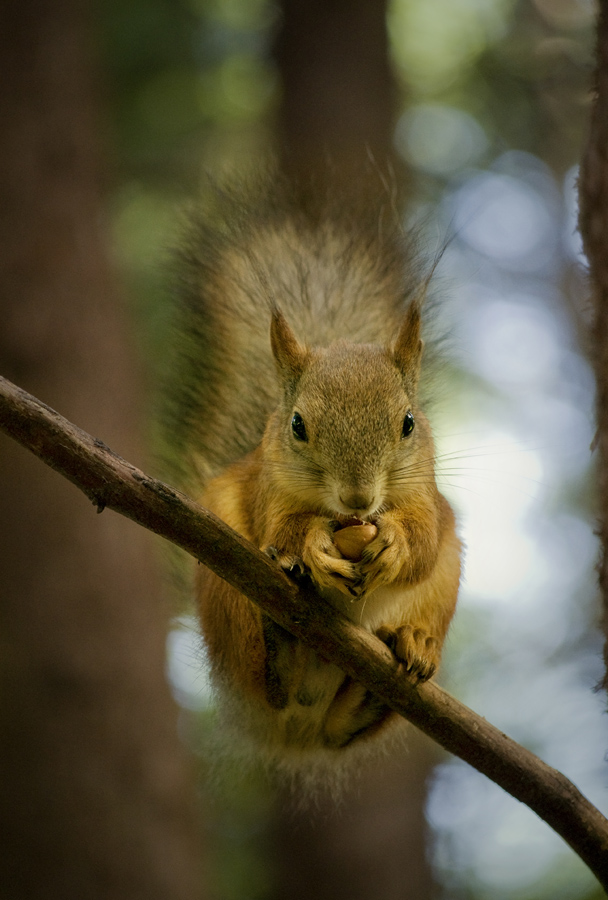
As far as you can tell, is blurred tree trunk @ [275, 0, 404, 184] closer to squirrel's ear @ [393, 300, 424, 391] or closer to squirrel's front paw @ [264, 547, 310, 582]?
squirrel's ear @ [393, 300, 424, 391]

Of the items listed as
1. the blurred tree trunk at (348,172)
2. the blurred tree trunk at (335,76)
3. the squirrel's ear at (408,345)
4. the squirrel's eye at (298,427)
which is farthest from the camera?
the blurred tree trunk at (335,76)

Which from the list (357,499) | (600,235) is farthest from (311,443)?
(600,235)

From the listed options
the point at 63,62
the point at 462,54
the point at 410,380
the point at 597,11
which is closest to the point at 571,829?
the point at 410,380

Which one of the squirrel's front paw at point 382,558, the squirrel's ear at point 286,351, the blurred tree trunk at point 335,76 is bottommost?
the squirrel's front paw at point 382,558

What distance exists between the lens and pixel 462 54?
19.2 feet

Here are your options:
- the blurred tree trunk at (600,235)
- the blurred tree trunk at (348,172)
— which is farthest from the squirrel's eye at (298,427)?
the blurred tree trunk at (348,172)

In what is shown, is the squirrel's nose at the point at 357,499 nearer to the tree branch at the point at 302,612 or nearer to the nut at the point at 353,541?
the nut at the point at 353,541

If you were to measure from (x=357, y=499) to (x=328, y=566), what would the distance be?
6.3 inches

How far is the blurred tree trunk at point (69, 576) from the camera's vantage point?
3316 mm

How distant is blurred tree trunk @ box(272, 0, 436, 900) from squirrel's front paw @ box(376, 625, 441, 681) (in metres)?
1.50

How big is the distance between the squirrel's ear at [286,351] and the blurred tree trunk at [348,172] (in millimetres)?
1131

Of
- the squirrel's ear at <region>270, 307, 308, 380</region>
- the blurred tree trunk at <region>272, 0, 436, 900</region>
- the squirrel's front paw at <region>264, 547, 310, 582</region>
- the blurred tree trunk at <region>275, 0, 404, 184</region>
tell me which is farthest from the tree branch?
the blurred tree trunk at <region>275, 0, 404, 184</region>

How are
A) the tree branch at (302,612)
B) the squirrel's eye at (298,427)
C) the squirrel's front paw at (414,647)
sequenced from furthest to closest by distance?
1. the squirrel's eye at (298,427)
2. the squirrel's front paw at (414,647)
3. the tree branch at (302,612)

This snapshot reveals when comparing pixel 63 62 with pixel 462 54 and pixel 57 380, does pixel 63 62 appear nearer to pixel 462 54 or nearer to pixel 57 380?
pixel 57 380
